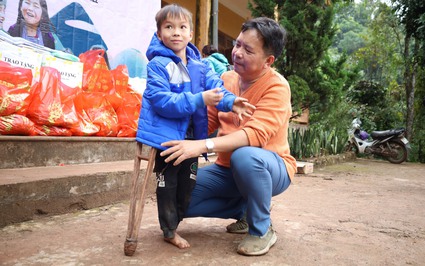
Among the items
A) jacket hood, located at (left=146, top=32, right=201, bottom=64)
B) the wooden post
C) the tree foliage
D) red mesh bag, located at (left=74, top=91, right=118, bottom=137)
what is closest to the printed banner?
red mesh bag, located at (left=74, top=91, right=118, bottom=137)

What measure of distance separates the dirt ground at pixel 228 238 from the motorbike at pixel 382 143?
632cm

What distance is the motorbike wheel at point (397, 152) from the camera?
904 cm

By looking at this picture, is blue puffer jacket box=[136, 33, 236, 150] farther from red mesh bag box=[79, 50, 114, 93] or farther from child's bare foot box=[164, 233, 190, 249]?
red mesh bag box=[79, 50, 114, 93]

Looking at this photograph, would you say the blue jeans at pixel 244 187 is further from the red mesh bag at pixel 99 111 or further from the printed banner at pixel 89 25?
the printed banner at pixel 89 25

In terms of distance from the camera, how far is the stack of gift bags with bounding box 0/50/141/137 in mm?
3021

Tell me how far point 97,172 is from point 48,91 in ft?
3.37

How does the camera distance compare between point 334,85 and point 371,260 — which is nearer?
point 371,260

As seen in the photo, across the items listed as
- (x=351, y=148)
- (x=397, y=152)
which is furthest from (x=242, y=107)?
(x=351, y=148)

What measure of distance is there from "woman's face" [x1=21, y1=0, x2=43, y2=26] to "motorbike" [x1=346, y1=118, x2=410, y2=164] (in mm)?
8163

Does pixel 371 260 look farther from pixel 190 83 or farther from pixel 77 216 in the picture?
pixel 77 216

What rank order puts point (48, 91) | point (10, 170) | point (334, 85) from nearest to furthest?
point (10, 170), point (48, 91), point (334, 85)

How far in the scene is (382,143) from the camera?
931cm

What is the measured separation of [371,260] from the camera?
1862 millimetres

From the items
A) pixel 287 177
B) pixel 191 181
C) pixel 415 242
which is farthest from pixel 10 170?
pixel 415 242
